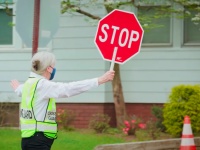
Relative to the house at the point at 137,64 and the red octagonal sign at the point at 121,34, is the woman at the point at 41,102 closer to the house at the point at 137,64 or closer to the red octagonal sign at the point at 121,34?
the red octagonal sign at the point at 121,34

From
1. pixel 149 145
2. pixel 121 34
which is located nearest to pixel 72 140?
pixel 149 145

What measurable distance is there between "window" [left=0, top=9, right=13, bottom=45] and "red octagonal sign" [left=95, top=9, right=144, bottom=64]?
420 centimetres

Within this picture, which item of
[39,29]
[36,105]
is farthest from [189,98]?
[36,105]

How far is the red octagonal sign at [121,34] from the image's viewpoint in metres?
8.09

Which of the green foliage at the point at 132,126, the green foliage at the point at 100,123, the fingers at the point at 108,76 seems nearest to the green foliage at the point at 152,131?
the green foliage at the point at 132,126

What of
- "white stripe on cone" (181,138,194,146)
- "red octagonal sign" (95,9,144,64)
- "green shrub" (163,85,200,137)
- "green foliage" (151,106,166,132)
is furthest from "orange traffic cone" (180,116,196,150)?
"green foliage" (151,106,166,132)

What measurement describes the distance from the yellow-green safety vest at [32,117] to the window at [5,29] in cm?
1005

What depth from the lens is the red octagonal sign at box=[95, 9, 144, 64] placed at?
8.09 meters

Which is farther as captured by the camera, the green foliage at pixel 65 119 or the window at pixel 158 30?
the window at pixel 158 30

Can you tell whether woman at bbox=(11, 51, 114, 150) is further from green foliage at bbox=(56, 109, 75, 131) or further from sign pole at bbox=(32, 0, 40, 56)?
green foliage at bbox=(56, 109, 75, 131)

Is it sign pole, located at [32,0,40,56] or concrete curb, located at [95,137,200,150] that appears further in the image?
concrete curb, located at [95,137,200,150]

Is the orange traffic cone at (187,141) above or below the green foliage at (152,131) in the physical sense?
above

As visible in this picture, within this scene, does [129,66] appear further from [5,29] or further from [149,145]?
[149,145]

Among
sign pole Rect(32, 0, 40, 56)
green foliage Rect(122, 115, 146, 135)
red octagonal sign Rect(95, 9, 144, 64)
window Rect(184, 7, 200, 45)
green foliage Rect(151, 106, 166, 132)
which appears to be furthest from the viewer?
window Rect(184, 7, 200, 45)
